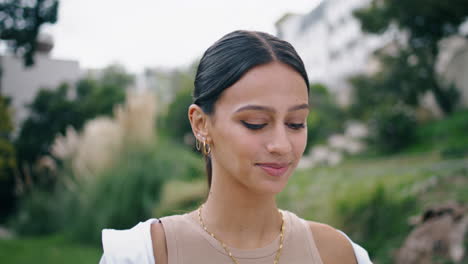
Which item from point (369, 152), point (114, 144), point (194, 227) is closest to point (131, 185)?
point (114, 144)

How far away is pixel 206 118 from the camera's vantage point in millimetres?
1379

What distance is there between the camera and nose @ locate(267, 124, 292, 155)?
1.26 metres

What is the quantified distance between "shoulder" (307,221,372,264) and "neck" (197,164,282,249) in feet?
0.57

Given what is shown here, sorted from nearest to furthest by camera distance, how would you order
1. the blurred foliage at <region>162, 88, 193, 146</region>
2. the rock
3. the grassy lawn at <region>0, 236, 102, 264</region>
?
the rock → the grassy lawn at <region>0, 236, 102, 264</region> → the blurred foliage at <region>162, 88, 193, 146</region>

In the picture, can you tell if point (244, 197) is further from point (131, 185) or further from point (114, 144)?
point (114, 144)

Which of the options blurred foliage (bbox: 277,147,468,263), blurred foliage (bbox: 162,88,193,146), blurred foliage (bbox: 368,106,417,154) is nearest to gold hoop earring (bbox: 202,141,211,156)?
blurred foliage (bbox: 277,147,468,263)

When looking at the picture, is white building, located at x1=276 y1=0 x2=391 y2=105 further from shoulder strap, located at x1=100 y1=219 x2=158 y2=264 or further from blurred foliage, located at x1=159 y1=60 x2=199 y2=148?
shoulder strap, located at x1=100 y1=219 x2=158 y2=264

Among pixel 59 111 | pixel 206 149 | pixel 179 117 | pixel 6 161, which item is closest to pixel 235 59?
pixel 206 149

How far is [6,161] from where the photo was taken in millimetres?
5555

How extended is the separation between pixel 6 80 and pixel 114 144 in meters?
1.60

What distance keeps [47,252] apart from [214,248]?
4.73m

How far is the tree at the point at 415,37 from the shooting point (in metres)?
9.66

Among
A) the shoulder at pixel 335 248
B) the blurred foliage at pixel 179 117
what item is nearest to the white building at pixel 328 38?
the blurred foliage at pixel 179 117

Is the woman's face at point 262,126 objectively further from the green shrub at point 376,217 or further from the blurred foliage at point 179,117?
the blurred foliage at point 179,117
